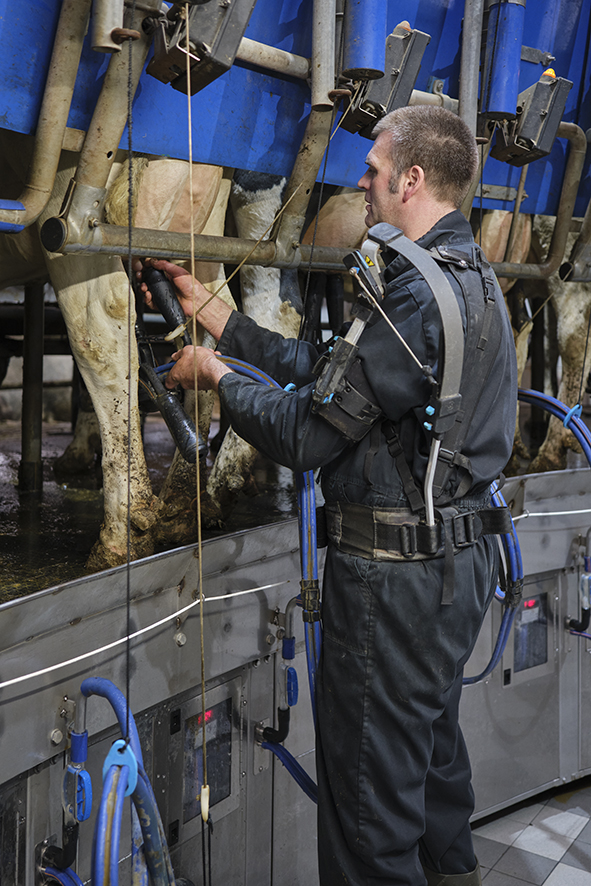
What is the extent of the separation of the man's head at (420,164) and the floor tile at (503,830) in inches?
85.4

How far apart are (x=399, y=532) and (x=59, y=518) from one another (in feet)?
5.69

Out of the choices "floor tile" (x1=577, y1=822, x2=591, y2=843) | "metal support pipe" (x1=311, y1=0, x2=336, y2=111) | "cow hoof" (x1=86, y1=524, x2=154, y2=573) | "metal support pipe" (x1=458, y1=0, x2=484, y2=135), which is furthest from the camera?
"floor tile" (x1=577, y1=822, x2=591, y2=843)

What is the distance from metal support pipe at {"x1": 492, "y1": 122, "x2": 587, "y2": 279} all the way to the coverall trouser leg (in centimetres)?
185

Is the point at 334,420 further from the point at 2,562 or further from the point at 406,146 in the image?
the point at 2,562

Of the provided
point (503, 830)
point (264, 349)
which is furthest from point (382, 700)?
point (503, 830)

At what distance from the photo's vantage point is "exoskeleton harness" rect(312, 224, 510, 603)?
5.02ft

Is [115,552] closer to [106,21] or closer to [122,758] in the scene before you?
[122,758]

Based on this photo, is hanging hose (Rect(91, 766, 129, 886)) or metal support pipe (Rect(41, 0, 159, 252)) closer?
hanging hose (Rect(91, 766, 129, 886))

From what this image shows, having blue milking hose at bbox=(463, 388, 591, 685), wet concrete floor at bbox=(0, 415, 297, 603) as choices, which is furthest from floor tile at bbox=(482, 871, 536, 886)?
wet concrete floor at bbox=(0, 415, 297, 603)

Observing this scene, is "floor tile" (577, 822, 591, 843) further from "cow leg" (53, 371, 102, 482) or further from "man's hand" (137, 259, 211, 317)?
"cow leg" (53, 371, 102, 482)

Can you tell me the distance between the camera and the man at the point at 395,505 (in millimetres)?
1612

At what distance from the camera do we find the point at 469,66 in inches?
105

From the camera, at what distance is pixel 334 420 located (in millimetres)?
1566

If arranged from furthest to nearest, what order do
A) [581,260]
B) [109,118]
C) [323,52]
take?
[581,260]
[323,52]
[109,118]
